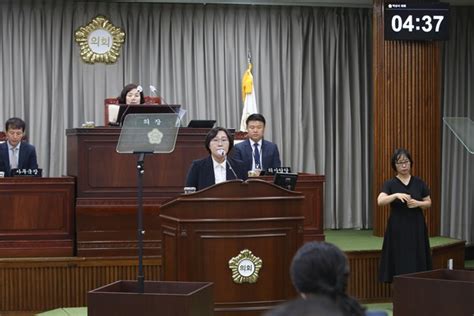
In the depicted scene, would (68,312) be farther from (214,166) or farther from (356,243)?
(356,243)

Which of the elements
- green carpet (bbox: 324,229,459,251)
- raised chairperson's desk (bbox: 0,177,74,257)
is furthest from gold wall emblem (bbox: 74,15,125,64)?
green carpet (bbox: 324,229,459,251)

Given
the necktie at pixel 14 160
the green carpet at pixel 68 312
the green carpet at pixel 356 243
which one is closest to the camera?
the green carpet at pixel 68 312

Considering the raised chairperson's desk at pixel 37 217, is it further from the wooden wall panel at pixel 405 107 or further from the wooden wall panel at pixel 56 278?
the wooden wall panel at pixel 405 107

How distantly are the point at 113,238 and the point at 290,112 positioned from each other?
139 inches

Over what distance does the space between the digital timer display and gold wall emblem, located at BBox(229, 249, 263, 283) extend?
3.94 m

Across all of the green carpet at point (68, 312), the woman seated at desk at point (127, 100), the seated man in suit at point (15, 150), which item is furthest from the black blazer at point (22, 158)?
the green carpet at point (68, 312)

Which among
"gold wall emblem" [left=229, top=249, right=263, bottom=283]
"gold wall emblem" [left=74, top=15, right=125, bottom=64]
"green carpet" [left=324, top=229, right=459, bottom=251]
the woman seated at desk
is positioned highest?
"gold wall emblem" [left=74, top=15, right=125, bottom=64]

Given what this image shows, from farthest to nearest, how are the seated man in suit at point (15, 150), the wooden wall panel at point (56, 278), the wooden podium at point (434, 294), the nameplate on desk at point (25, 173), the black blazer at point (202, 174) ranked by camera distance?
the seated man in suit at point (15, 150) < the nameplate on desk at point (25, 173) < the wooden wall panel at point (56, 278) < the black blazer at point (202, 174) < the wooden podium at point (434, 294)

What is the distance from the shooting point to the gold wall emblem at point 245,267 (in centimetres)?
481

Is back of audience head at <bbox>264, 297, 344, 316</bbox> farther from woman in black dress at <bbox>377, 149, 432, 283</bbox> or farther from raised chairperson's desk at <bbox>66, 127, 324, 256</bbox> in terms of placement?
raised chairperson's desk at <bbox>66, 127, 324, 256</bbox>

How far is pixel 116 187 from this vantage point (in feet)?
21.8

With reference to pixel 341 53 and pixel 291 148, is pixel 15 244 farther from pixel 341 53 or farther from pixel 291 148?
pixel 341 53

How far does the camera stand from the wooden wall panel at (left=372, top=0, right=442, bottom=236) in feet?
26.8

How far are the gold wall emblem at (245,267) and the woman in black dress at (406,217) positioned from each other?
5.64ft
